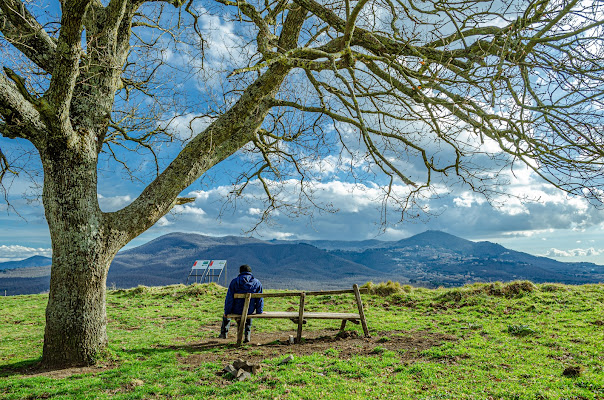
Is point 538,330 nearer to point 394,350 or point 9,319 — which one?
point 394,350

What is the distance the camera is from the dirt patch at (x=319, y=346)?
771cm

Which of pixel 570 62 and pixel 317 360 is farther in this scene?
pixel 317 360

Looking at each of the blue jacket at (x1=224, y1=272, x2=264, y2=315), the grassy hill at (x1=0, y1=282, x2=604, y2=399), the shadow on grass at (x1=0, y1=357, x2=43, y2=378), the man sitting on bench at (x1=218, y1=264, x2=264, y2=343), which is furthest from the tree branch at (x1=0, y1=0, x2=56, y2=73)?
the blue jacket at (x1=224, y1=272, x2=264, y2=315)

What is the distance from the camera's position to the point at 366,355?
25.1 ft

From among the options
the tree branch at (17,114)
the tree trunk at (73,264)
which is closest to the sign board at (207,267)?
the tree trunk at (73,264)

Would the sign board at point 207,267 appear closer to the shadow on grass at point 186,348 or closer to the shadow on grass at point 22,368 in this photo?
the shadow on grass at point 186,348

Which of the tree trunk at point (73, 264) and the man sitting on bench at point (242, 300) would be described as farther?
the man sitting on bench at point (242, 300)

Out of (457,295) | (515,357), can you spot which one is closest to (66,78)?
(515,357)

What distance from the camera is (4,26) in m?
7.29

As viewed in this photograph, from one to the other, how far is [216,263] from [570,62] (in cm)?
2653

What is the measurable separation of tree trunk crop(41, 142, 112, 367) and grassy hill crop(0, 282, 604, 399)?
1.53ft

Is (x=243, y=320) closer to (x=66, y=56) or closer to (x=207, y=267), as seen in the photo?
(x=66, y=56)

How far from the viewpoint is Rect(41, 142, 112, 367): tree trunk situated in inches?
267

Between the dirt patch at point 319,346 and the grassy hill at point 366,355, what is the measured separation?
0.09ft
